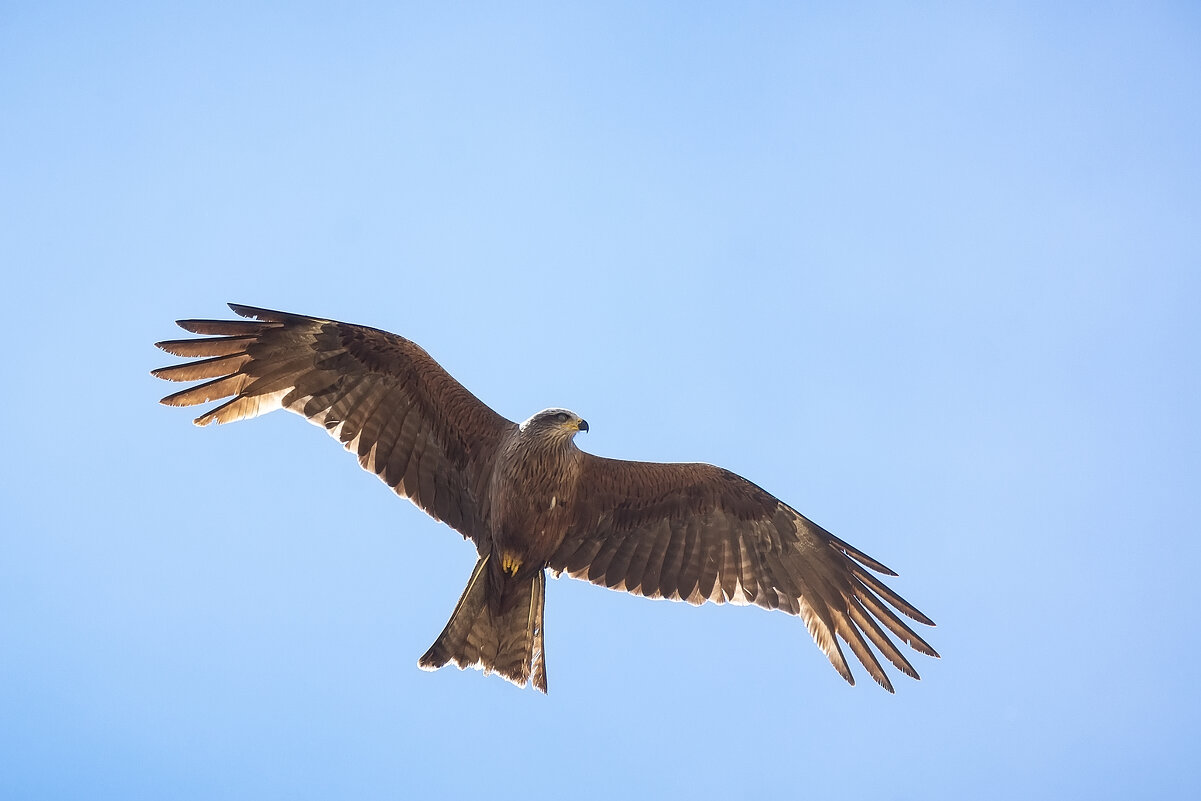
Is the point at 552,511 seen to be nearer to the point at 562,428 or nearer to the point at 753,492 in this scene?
the point at 562,428

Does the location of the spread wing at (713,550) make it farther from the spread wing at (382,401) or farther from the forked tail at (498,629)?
the spread wing at (382,401)

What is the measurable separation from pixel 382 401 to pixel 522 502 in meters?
1.59

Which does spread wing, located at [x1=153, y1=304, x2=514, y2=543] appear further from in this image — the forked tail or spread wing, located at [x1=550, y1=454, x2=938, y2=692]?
spread wing, located at [x1=550, y1=454, x2=938, y2=692]

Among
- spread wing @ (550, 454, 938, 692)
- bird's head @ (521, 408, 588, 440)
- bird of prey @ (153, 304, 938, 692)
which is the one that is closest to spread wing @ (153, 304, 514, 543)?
bird of prey @ (153, 304, 938, 692)

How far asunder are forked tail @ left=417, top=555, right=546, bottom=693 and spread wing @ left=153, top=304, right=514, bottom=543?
0.50 meters

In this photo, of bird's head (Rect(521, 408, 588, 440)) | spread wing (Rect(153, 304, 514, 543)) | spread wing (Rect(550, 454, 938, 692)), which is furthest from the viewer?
spread wing (Rect(550, 454, 938, 692))

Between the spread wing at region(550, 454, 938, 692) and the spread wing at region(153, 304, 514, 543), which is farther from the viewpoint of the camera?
the spread wing at region(550, 454, 938, 692)

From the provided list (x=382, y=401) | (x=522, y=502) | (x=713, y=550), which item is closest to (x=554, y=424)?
(x=522, y=502)

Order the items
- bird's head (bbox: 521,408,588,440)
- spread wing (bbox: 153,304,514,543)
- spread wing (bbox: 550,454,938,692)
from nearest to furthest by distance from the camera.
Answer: bird's head (bbox: 521,408,588,440)
spread wing (bbox: 153,304,514,543)
spread wing (bbox: 550,454,938,692)

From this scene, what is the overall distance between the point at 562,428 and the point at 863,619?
10.7 feet

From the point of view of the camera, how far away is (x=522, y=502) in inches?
338

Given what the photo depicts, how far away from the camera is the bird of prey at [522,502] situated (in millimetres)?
8602

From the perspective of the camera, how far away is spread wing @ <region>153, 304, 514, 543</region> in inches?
347

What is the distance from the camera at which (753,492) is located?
951 cm
